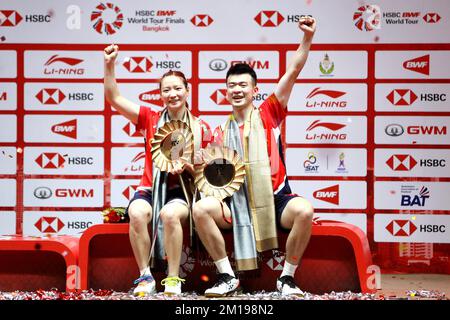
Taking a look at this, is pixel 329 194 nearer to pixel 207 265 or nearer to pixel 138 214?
pixel 207 265

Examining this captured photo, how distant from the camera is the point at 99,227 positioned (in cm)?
373

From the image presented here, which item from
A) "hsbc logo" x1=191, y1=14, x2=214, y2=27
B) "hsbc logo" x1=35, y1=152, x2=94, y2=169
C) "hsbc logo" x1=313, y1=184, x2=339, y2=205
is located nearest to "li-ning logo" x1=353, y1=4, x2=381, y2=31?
"hsbc logo" x1=191, y1=14, x2=214, y2=27

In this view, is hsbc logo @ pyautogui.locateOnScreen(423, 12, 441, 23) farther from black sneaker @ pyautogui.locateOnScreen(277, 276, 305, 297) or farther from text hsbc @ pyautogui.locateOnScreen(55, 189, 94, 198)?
text hsbc @ pyautogui.locateOnScreen(55, 189, 94, 198)

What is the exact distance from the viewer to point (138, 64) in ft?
16.5

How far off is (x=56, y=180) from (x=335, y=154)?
82.3 inches

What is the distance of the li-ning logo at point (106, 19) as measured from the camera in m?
5.03

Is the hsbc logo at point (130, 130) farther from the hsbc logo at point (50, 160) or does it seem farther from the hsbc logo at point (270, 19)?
the hsbc logo at point (270, 19)

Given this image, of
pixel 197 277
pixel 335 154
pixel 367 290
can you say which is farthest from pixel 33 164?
pixel 367 290

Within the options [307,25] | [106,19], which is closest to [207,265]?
[307,25]

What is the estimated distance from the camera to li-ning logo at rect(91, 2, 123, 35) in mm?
5031

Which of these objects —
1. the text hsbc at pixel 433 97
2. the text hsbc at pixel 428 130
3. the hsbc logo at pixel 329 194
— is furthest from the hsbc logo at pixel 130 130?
the text hsbc at pixel 433 97

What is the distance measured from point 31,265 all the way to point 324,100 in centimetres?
239

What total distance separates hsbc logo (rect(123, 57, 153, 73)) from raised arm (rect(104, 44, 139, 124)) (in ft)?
4.08

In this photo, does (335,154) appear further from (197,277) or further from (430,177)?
(197,277)
